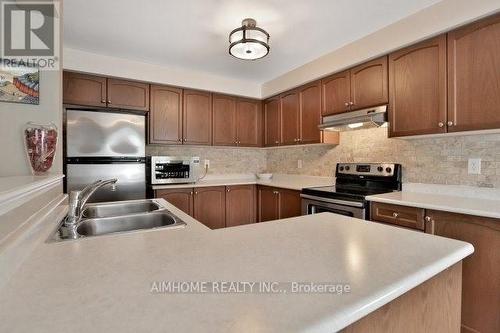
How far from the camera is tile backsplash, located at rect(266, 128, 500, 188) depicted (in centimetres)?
185

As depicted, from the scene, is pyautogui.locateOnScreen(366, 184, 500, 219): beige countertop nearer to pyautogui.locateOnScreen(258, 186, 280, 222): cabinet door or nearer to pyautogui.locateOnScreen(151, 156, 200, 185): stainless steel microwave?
pyautogui.locateOnScreen(258, 186, 280, 222): cabinet door

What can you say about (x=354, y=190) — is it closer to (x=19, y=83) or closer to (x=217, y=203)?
(x=217, y=203)

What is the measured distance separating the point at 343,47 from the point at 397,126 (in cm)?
101

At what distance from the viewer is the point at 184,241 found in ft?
2.84

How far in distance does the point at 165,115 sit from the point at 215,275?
2.84 meters

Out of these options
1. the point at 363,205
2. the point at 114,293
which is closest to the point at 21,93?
the point at 114,293

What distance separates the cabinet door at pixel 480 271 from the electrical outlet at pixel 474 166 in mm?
580

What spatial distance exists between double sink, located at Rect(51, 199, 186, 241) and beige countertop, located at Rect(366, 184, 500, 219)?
62.7 inches

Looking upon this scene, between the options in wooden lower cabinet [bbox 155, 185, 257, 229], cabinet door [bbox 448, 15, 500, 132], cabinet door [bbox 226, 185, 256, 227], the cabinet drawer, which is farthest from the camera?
cabinet door [bbox 226, 185, 256, 227]

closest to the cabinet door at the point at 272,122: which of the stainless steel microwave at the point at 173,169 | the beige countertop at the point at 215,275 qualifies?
the stainless steel microwave at the point at 173,169

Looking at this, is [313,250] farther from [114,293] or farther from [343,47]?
[343,47]

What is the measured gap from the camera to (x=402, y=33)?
2.05 m

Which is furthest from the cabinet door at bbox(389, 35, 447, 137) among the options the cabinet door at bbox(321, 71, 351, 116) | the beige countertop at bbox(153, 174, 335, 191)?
the beige countertop at bbox(153, 174, 335, 191)

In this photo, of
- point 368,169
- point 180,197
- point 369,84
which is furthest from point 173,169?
point 369,84
